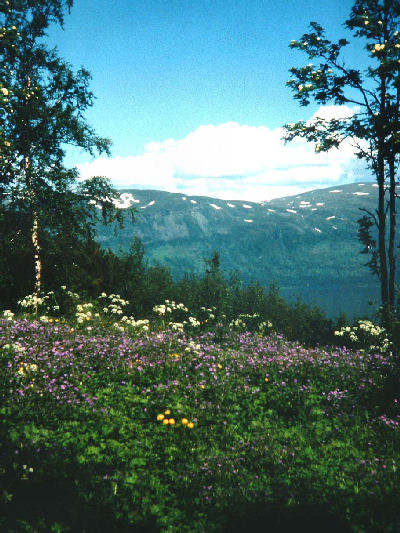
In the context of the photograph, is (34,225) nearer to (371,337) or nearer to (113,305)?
(113,305)

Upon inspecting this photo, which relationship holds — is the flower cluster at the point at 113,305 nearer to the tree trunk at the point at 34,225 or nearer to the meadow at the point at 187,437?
Result: the meadow at the point at 187,437

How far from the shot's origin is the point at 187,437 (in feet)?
21.5

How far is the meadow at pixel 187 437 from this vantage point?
4633 millimetres

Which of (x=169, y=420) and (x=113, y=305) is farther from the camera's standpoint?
(x=113, y=305)

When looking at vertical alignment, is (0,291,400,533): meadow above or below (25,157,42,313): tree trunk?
below

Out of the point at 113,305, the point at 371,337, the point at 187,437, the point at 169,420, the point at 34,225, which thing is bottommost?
the point at 371,337

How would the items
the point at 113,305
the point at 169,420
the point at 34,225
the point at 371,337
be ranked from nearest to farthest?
the point at 169,420 → the point at 113,305 → the point at 371,337 → the point at 34,225

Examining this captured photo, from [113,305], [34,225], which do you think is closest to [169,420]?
[113,305]

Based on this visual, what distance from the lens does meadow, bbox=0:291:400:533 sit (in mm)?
4633

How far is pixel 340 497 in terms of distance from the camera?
4.95 meters

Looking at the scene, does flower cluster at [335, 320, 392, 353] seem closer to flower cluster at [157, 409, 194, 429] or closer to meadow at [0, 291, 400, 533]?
meadow at [0, 291, 400, 533]

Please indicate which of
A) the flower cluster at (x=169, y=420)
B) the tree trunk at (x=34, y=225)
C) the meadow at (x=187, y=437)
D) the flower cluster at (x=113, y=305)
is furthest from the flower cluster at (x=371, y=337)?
the tree trunk at (x=34, y=225)

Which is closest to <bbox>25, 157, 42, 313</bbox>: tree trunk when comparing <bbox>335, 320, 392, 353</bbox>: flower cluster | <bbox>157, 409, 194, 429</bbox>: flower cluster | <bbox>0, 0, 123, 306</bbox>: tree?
<bbox>0, 0, 123, 306</bbox>: tree

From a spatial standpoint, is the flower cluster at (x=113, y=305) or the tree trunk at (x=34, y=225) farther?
the tree trunk at (x=34, y=225)
